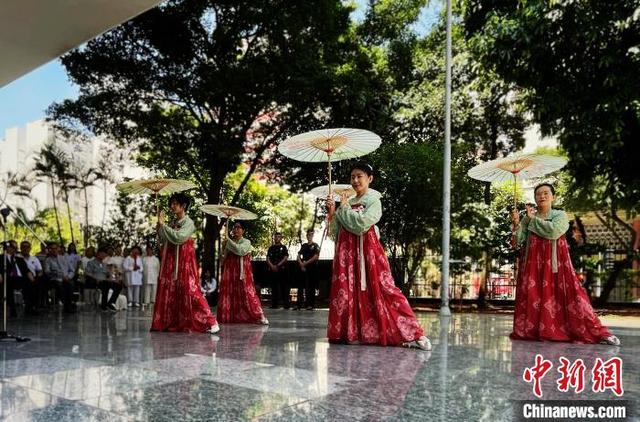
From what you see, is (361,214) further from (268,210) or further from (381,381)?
(268,210)

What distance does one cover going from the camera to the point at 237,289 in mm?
9055

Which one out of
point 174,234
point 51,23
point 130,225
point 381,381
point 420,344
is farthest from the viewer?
point 130,225

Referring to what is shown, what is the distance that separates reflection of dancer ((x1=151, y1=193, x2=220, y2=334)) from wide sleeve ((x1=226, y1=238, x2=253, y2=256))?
5.24 ft

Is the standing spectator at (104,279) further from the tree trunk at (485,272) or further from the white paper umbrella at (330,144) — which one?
the tree trunk at (485,272)

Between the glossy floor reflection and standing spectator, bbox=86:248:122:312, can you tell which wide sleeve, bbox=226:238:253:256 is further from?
standing spectator, bbox=86:248:122:312

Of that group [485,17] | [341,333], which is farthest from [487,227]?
[341,333]

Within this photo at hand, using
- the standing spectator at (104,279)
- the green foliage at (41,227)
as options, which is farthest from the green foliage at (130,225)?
the standing spectator at (104,279)

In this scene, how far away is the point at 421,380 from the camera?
3871 mm

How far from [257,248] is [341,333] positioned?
43.7 ft

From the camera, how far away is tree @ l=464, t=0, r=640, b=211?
1040cm

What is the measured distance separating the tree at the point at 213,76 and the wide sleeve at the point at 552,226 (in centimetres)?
837

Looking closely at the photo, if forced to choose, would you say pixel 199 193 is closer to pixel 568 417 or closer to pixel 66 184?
pixel 66 184

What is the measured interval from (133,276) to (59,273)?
2083 millimetres

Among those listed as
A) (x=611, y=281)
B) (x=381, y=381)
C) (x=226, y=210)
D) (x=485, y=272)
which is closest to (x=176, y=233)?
(x=226, y=210)
